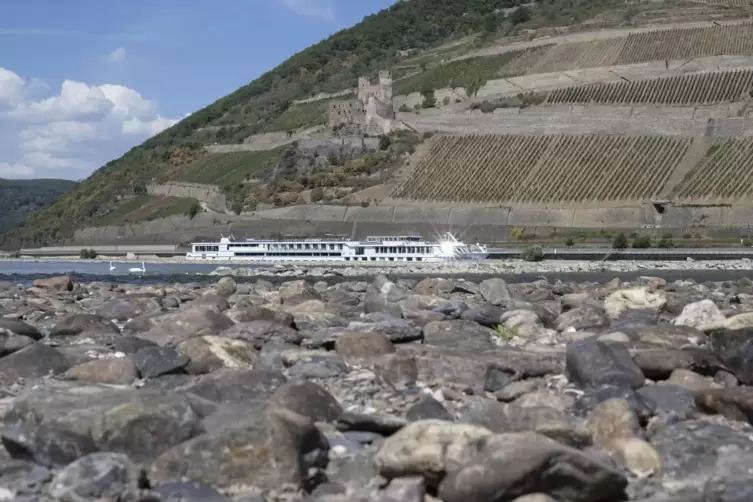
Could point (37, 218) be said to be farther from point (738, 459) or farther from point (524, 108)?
point (738, 459)

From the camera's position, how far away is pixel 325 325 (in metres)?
11.9

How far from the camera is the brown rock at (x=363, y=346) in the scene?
9461 mm

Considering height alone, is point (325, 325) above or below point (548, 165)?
below

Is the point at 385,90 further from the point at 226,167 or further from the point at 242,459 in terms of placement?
the point at 242,459

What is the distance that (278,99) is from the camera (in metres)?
167

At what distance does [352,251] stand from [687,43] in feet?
186

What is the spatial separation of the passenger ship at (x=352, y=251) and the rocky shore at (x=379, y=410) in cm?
5163

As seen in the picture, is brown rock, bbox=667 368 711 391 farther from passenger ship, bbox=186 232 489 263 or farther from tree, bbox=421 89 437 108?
tree, bbox=421 89 437 108

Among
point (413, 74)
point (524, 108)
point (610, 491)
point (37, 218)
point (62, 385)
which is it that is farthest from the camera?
point (37, 218)

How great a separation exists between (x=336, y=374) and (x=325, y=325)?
3.28 m

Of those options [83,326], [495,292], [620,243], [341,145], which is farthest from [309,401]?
[341,145]

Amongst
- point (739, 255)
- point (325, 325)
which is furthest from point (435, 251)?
point (325, 325)

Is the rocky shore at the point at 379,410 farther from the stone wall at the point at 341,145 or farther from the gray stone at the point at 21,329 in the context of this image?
the stone wall at the point at 341,145

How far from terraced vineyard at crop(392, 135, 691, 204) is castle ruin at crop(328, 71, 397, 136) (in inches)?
385
